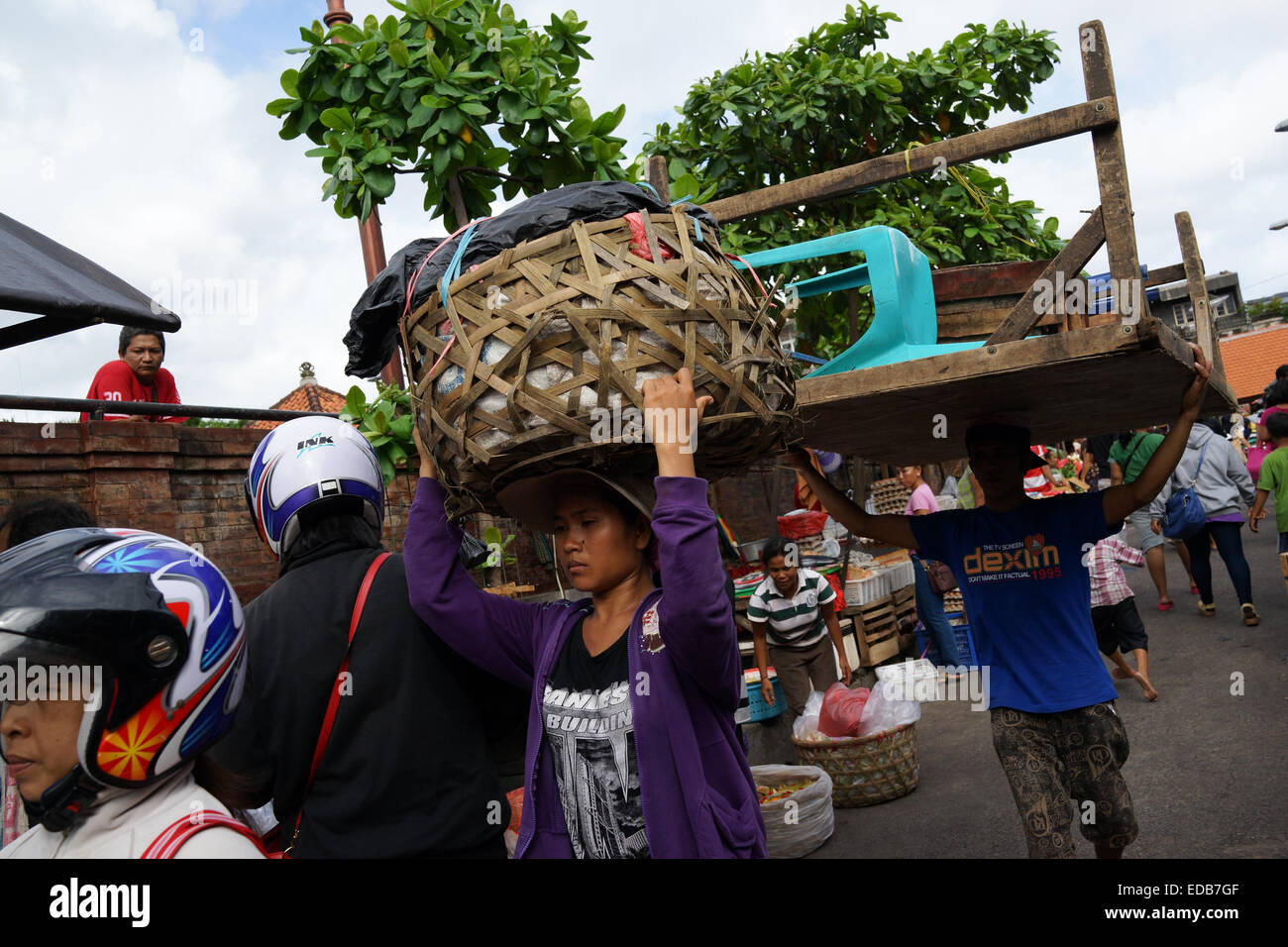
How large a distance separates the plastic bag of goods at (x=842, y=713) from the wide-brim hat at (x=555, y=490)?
A: 4217mm

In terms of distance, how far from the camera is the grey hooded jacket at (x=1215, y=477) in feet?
27.7

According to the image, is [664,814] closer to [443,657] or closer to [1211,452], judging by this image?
[443,657]

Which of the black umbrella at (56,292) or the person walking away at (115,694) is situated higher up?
the black umbrella at (56,292)

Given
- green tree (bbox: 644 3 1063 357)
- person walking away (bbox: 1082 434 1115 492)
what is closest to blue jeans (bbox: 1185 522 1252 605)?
person walking away (bbox: 1082 434 1115 492)

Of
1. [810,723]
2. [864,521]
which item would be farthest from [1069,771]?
[810,723]

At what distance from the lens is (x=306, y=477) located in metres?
2.46

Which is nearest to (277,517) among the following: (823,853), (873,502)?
(823,853)

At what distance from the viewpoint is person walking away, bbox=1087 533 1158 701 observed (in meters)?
6.92

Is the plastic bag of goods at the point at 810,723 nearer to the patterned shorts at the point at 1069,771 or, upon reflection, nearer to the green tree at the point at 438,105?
the patterned shorts at the point at 1069,771

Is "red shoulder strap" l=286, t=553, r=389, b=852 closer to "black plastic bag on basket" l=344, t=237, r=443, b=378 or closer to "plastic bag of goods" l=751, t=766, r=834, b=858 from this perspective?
"black plastic bag on basket" l=344, t=237, r=443, b=378

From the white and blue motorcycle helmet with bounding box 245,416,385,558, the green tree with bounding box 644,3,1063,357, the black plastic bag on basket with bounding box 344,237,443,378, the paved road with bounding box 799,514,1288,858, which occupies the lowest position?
the paved road with bounding box 799,514,1288,858

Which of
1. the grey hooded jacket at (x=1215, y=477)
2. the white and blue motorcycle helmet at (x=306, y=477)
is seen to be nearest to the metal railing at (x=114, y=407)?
the white and blue motorcycle helmet at (x=306, y=477)

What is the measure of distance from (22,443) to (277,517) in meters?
3.52

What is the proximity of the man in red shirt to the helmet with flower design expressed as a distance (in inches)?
188
